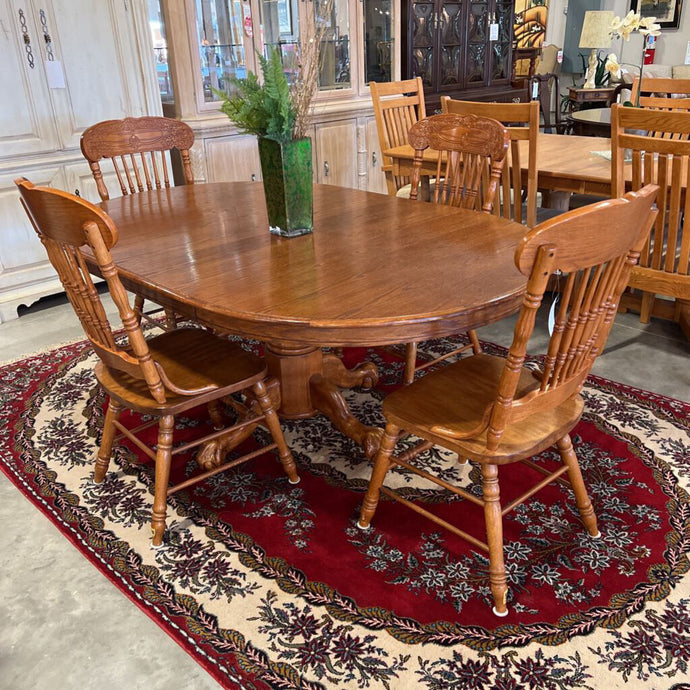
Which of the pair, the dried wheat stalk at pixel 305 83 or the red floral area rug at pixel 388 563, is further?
the dried wheat stalk at pixel 305 83

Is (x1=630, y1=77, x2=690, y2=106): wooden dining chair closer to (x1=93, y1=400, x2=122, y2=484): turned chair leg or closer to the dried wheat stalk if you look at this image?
the dried wheat stalk

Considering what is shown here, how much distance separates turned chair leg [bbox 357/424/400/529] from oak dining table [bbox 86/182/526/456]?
0.33m

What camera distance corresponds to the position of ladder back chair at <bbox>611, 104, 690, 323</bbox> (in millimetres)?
2229

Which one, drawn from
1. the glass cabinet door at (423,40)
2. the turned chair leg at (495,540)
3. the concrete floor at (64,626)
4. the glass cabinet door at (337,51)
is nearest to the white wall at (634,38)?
the glass cabinet door at (423,40)

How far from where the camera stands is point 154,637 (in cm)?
155

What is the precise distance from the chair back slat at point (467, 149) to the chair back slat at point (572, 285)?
3.08ft

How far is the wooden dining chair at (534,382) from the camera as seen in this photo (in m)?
1.19

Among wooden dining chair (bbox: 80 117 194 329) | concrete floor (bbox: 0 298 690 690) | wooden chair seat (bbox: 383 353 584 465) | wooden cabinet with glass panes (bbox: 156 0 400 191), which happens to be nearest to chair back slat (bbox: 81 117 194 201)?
wooden dining chair (bbox: 80 117 194 329)

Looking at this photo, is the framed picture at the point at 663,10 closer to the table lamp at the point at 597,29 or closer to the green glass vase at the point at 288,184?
the table lamp at the point at 597,29

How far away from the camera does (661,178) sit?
2.28 m

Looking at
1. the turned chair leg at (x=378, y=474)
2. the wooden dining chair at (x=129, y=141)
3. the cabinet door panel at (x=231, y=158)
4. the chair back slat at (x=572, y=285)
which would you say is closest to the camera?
the chair back slat at (x=572, y=285)

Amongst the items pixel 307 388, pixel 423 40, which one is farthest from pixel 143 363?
pixel 423 40

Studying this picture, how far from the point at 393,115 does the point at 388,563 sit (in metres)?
2.63

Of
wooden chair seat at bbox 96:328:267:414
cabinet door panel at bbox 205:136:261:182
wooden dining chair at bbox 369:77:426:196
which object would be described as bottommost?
wooden chair seat at bbox 96:328:267:414
